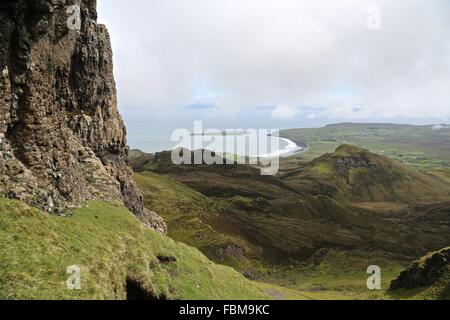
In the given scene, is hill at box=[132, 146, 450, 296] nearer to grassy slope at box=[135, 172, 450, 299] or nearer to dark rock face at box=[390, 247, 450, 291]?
grassy slope at box=[135, 172, 450, 299]

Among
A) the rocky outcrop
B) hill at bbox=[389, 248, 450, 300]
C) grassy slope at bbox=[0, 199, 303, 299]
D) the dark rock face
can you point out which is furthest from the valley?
the rocky outcrop

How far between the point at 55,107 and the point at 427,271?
7024 centimetres

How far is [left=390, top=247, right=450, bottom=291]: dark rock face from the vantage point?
241 ft

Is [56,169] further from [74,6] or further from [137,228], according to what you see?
[74,6]

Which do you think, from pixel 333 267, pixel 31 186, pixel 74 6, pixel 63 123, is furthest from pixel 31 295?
pixel 333 267

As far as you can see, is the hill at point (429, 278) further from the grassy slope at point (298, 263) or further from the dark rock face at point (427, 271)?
the grassy slope at point (298, 263)

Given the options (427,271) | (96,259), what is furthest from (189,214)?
(96,259)

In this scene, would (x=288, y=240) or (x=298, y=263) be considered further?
(x=288, y=240)

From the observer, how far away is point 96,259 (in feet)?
98.8

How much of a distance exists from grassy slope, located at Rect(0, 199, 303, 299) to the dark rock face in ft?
146

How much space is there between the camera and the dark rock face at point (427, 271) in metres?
73.5

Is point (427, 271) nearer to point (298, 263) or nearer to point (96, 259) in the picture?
point (298, 263)

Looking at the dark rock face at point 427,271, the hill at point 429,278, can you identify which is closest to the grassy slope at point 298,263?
the hill at point 429,278

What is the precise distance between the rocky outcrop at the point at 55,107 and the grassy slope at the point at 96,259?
3.14 meters
